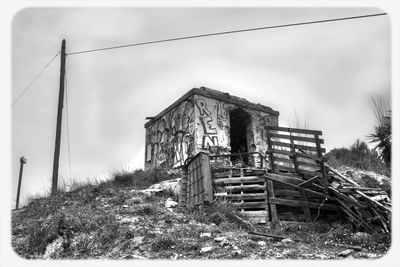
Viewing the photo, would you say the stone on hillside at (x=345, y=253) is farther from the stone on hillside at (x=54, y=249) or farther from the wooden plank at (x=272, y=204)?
the stone on hillside at (x=54, y=249)

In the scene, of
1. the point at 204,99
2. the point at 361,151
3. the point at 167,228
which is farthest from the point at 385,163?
the point at 167,228

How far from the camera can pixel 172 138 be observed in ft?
65.2

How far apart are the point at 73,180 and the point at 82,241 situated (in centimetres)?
748

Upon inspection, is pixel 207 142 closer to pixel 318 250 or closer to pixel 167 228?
pixel 167 228

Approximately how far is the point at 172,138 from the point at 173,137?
106 mm

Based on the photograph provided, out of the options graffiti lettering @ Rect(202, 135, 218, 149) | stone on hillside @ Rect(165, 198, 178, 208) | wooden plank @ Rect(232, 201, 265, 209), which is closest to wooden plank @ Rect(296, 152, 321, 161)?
wooden plank @ Rect(232, 201, 265, 209)

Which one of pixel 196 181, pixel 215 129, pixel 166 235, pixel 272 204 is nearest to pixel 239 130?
pixel 215 129

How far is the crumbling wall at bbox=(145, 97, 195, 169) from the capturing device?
733 inches

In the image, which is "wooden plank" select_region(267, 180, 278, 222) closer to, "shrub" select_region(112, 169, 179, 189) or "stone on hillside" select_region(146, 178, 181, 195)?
"stone on hillside" select_region(146, 178, 181, 195)

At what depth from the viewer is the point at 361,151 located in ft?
76.2

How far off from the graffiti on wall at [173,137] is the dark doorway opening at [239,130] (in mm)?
2664

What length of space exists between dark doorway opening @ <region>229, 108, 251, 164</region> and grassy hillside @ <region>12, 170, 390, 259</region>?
26.1 ft

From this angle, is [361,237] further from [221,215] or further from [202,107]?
[202,107]

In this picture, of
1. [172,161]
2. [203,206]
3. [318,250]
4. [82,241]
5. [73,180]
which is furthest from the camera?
[172,161]
